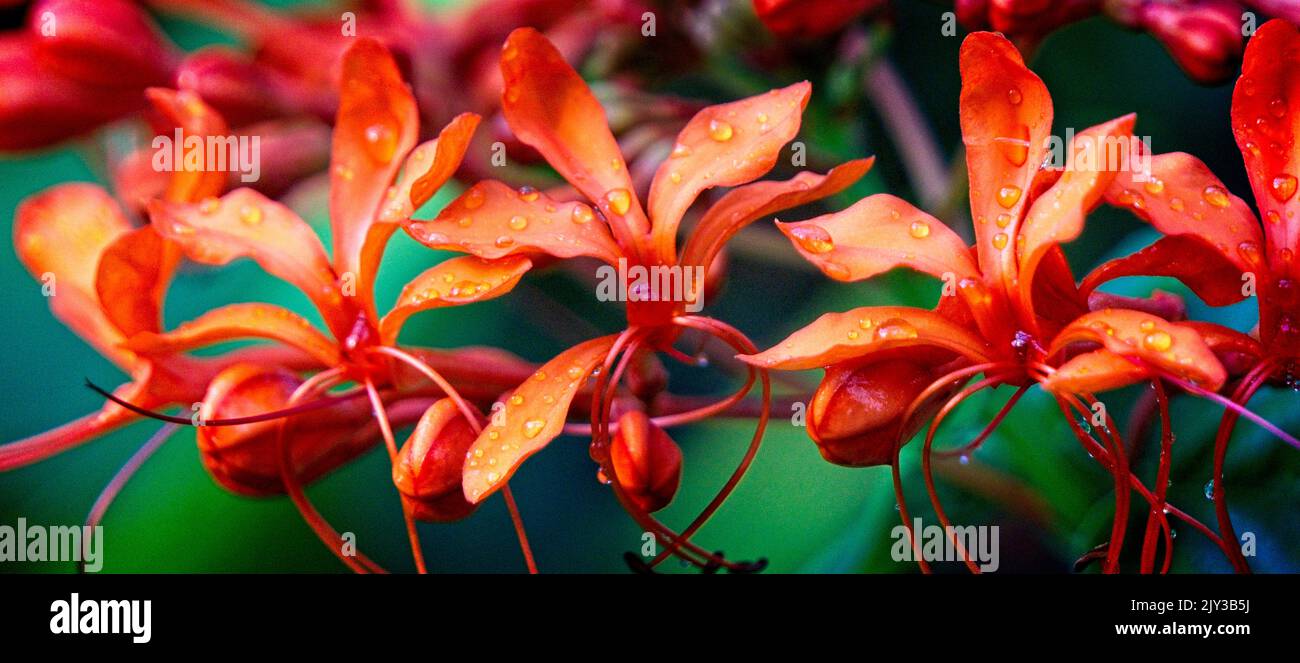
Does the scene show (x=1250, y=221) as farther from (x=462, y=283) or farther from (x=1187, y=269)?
(x=462, y=283)

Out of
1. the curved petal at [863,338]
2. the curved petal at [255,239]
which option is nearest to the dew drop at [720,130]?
the curved petal at [863,338]

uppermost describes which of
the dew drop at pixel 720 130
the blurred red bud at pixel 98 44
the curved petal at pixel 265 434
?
the blurred red bud at pixel 98 44

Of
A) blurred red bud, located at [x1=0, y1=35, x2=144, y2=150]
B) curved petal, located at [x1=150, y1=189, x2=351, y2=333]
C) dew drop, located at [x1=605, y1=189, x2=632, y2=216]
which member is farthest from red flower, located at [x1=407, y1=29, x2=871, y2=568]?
blurred red bud, located at [x1=0, y1=35, x2=144, y2=150]

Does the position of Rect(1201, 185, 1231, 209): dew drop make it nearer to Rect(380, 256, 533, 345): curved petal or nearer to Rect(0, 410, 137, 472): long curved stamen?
Rect(380, 256, 533, 345): curved petal

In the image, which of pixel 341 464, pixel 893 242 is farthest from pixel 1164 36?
pixel 341 464

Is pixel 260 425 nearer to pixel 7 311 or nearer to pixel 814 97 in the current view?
pixel 814 97

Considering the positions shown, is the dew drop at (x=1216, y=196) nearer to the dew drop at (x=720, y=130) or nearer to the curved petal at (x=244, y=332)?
the dew drop at (x=720, y=130)
